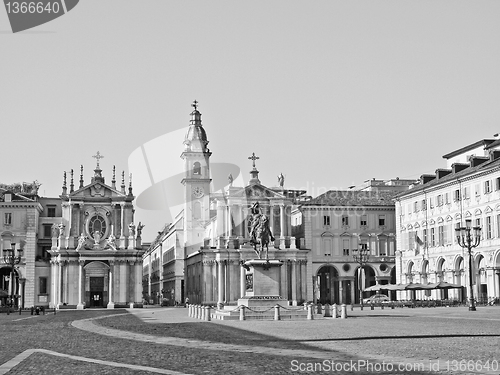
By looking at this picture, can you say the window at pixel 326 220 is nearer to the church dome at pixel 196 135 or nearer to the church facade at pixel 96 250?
the church facade at pixel 96 250

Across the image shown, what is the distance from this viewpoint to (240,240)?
344 feet

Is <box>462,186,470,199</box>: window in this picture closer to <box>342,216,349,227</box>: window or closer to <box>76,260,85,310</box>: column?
<box>342,216,349,227</box>: window

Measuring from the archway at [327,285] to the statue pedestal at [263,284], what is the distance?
5650 cm

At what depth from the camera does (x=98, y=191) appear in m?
99.6

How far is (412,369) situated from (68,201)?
85387mm

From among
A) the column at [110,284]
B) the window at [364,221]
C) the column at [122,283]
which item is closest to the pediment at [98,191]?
the column at [110,284]

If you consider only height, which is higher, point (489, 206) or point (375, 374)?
point (489, 206)

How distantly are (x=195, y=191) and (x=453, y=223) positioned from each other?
163ft

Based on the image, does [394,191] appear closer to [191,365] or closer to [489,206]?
[489,206]

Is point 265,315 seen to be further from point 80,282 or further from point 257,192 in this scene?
point 257,192

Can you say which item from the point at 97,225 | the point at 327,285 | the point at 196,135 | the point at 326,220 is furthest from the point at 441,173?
the point at 196,135

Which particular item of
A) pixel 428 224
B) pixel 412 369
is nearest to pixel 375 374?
pixel 412 369

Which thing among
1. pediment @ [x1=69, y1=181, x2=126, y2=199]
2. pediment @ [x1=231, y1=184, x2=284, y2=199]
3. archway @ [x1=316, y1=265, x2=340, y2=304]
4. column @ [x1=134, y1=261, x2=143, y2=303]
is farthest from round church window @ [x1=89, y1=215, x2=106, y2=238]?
archway @ [x1=316, y1=265, x2=340, y2=304]

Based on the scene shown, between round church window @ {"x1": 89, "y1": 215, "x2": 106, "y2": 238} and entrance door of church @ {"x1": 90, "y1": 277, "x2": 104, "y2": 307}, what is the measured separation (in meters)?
5.64
